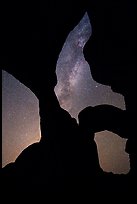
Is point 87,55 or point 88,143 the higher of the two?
point 87,55

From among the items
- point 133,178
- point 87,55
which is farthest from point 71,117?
point 133,178

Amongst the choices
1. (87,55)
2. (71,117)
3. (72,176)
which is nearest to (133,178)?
(72,176)

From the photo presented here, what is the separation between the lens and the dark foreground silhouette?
16.9 m

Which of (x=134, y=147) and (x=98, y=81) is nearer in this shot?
(x=134, y=147)

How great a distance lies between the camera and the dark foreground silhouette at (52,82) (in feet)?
55.4

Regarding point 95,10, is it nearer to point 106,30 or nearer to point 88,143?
point 106,30

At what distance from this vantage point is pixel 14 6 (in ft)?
55.3

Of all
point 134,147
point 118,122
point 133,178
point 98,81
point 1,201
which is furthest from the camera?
point 98,81

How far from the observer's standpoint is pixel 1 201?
15172 mm

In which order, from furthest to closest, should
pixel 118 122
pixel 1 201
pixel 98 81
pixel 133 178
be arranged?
pixel 98 81, pixel 118 122, pixel 133 178, pixel 1 201

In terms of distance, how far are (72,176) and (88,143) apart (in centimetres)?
260

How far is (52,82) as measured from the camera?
20.6 m

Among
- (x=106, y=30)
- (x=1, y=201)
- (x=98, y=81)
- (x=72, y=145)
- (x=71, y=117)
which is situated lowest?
(x=1, y=201)

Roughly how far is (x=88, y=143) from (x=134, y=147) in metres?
3.00
